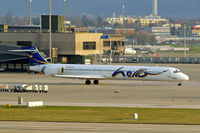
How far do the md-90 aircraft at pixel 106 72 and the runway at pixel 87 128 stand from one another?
4247 centimetres

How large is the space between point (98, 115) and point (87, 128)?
30.7 ft

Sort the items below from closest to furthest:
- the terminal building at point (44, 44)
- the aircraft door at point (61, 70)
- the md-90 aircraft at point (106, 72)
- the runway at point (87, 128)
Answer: the runway at point (87, 128) → the md-90 aircraft at point (106, 72) → the aircraft door at point (61, 70) → the terminal building at point (44, 44)

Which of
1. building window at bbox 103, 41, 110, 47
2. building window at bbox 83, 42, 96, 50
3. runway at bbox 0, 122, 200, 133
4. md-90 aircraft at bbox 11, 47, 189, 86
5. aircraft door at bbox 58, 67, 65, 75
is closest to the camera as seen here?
runway at bbox 0, 122, 200, 133

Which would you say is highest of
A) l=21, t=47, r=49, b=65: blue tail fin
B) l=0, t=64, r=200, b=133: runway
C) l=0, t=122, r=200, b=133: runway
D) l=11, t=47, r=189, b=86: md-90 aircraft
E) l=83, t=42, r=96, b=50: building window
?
l=83, t=42, r=96, b=50: building window

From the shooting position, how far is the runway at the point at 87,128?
51.2 m

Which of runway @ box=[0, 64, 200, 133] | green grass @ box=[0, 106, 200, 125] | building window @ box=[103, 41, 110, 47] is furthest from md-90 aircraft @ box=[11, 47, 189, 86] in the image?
building window @ box=[103, 41, 110, 47]

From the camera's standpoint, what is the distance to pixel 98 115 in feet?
204

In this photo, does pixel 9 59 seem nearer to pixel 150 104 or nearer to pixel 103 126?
pixel 150 104

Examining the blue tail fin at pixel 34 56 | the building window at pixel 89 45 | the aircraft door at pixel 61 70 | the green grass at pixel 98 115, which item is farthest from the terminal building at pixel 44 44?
the green grass at pixel 98 115

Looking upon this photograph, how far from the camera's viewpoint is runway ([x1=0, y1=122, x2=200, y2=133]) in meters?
51.2

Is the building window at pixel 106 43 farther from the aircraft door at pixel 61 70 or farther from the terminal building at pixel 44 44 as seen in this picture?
the aircraft door at pixel 61 70

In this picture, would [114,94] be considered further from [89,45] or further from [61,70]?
[89,45]

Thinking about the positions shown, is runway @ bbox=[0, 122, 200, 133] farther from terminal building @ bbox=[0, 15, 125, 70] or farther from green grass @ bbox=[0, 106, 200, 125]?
terminal building @ bbox=[0, 15, 125, 70]

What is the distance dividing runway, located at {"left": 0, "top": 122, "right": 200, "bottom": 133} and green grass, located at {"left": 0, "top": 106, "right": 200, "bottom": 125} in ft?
8.37
